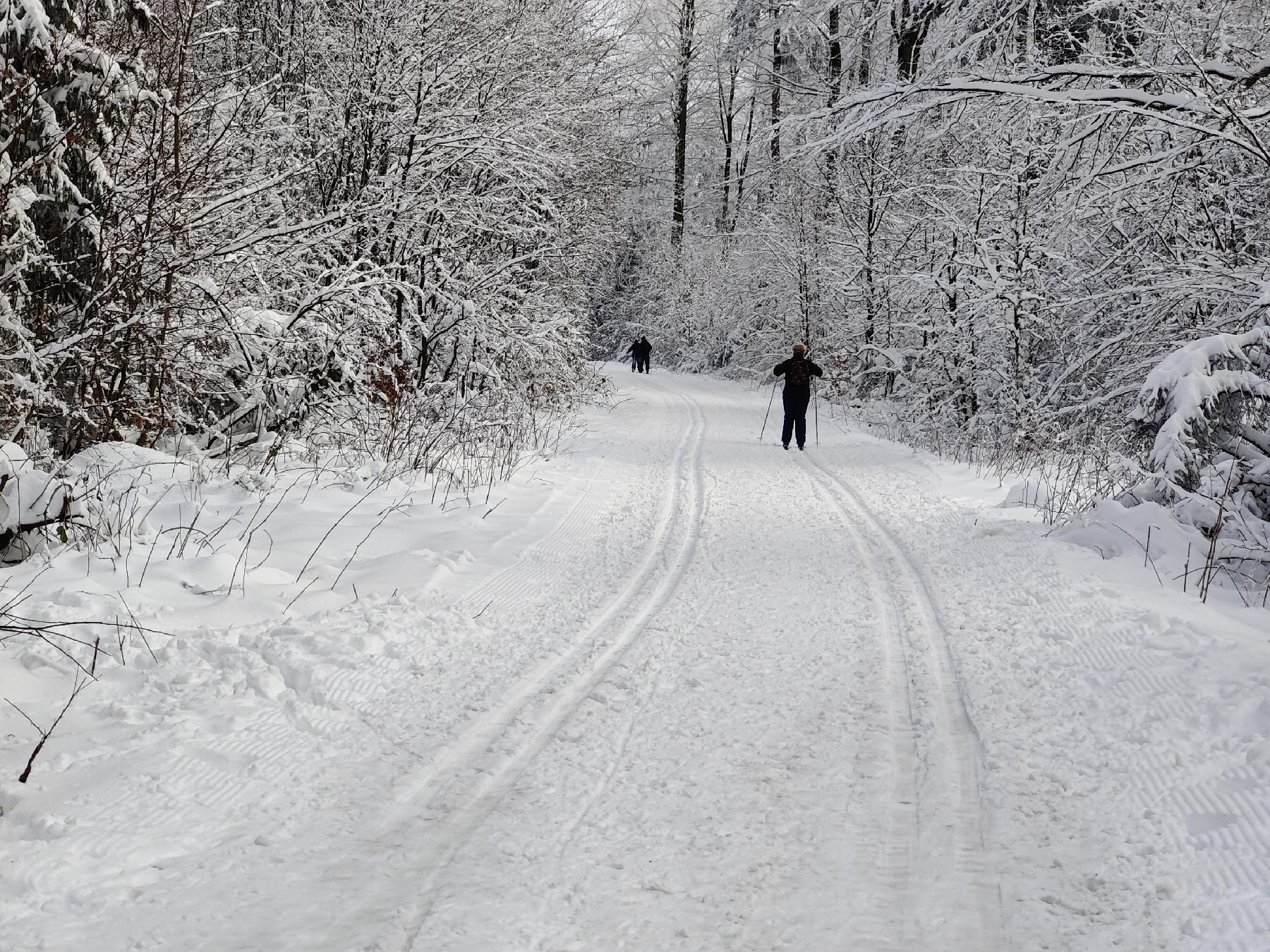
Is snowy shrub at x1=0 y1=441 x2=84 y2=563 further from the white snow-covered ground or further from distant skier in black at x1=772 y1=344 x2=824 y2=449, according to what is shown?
distant skier in black at x1=772 y1=344 x2=824 y2=449

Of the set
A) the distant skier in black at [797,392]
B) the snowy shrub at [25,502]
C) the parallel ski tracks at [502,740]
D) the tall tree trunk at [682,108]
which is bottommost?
the parallel ski tracks at [502,740]

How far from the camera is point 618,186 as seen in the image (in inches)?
846

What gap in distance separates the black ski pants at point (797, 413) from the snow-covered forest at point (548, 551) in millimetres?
585

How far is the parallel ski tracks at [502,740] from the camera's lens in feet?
9.23

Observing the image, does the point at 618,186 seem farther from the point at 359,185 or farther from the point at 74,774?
the point at 74,774

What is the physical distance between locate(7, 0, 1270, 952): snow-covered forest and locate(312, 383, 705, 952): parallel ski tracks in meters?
0.03

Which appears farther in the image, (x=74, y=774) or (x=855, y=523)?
(x=855, y=523)

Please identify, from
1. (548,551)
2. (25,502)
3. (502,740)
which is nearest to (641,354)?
(548,551)

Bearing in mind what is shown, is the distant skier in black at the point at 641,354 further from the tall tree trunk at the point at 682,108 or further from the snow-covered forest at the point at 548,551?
the snow-covered forest at the point at 548,551

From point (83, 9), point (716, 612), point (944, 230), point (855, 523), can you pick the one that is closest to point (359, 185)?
point (83, 9)

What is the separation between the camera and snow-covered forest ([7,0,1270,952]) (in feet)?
9.25

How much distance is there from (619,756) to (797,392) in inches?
476

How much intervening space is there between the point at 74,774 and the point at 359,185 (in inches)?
377

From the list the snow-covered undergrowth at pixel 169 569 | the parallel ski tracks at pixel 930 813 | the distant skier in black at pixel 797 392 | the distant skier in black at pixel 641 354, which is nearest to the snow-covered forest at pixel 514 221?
the snow-covered undergrowth at pixel 169 569
